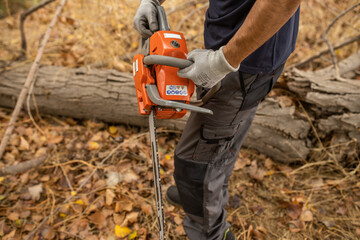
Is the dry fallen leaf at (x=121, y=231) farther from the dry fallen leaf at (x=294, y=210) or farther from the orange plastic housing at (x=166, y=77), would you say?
the dry fallen leaf at (x=294, y=210)

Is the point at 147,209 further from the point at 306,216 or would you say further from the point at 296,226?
the point at 306,216

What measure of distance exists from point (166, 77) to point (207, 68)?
0.21 metres

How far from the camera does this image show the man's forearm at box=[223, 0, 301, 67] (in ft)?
2.95

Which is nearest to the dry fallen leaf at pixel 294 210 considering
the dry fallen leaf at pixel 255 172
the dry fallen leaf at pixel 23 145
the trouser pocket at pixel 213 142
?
the dry fallen leaf at pixel 255 172

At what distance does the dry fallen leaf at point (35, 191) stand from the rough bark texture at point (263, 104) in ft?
2.94

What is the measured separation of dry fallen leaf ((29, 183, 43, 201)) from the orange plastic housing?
1534mm

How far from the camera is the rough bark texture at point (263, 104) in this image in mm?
2357

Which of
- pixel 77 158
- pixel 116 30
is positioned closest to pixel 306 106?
pixel 77 158

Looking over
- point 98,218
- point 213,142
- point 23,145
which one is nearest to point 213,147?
point 213,142

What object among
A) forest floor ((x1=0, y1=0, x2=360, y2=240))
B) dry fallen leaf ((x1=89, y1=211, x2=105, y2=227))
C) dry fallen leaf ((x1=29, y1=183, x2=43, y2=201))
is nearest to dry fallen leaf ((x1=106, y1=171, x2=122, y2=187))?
forest floor ((x1=0, y1=0, x2=360, y2=240))

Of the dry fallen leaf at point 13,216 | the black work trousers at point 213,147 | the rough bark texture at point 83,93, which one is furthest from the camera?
the rough bark texture at point 83,93

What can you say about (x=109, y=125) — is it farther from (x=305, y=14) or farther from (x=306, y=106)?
(x=305, y=14)

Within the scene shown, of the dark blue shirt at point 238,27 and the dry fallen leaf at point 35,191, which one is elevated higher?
the dark blue shirt at point 238,27

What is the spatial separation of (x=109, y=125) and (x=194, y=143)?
63.9 inches
